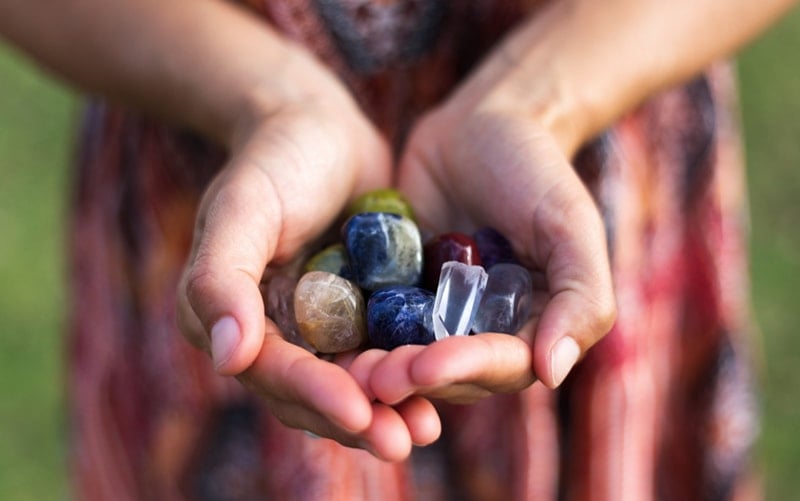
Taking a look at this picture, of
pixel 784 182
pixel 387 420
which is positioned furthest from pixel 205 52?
pixel 784 182

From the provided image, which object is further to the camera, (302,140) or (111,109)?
(111,109)

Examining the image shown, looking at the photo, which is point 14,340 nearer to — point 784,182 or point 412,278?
point 412,278

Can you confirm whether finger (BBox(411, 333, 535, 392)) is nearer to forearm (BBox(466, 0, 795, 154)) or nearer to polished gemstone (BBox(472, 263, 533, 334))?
polished gemstone (BBox(472, 263, 533, 334))

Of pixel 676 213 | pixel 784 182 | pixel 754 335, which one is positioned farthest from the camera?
pixel 784 182

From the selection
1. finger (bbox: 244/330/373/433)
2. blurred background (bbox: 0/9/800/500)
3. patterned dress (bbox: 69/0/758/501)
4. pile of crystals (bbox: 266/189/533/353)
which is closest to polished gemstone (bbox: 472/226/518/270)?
pile of crystals (bbox: 266/189/533/353)

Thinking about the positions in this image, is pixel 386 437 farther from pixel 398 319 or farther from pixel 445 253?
pixel 445 253

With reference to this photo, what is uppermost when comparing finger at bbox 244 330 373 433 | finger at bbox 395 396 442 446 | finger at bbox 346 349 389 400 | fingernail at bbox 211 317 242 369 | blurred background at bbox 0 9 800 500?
fingernail at bbox 211 317 242 369
